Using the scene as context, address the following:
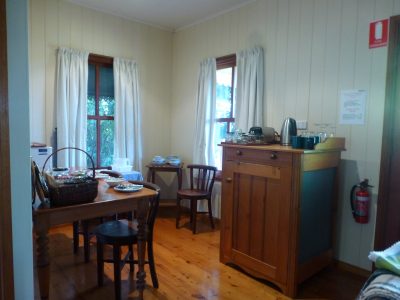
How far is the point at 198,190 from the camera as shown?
12.4 ft


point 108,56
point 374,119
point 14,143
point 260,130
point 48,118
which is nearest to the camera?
point 14,143

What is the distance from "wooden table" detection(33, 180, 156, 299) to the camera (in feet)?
5.46

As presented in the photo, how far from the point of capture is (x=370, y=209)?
249cm

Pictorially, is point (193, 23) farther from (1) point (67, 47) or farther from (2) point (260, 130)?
(2) point (260, 130)

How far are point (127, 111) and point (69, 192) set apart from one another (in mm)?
2494

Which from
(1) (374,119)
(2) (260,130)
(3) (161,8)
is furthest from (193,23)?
(1) (374,119)

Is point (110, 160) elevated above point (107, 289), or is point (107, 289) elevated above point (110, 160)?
point (110, 160)

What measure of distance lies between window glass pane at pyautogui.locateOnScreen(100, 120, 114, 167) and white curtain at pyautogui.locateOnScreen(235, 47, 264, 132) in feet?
6.03

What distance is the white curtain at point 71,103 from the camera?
349 centimetres

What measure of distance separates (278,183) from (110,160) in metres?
2.68

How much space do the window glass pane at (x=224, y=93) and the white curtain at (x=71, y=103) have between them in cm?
174

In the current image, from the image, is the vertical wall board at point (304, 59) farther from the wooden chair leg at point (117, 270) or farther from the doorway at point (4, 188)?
the doorway at point (4, 188)


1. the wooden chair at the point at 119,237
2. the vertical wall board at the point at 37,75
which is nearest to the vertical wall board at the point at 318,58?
the wooden chair at the point at 119,237

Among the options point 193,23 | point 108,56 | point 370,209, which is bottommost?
point 370,209
